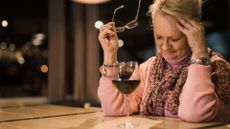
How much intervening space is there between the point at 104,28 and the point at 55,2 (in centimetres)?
444

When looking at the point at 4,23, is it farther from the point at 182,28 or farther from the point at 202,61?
the point at 202,61

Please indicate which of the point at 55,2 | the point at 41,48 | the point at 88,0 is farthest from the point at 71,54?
the point at 88,0

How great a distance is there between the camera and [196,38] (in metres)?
1.52

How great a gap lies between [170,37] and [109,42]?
320 millimetres

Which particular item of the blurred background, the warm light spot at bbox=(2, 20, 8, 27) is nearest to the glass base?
the blurred background

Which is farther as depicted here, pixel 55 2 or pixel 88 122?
pixel 55 2

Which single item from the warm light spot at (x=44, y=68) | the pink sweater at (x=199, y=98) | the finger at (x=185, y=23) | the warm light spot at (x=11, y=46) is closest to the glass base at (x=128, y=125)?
the pink sweater at (x=199, y=98)

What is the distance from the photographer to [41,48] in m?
6.18

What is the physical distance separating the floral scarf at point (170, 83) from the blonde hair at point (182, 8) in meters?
0.20

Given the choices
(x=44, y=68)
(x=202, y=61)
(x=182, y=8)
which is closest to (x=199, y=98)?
(x=202, y=61)

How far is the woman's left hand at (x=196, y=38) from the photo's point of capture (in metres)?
1.51

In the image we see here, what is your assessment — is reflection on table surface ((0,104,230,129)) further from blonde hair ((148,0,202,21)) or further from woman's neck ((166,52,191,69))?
blonde hair ((148,0,202,21))

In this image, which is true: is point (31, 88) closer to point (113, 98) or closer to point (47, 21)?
point (47, 21)

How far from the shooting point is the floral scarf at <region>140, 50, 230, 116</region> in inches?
63.2
